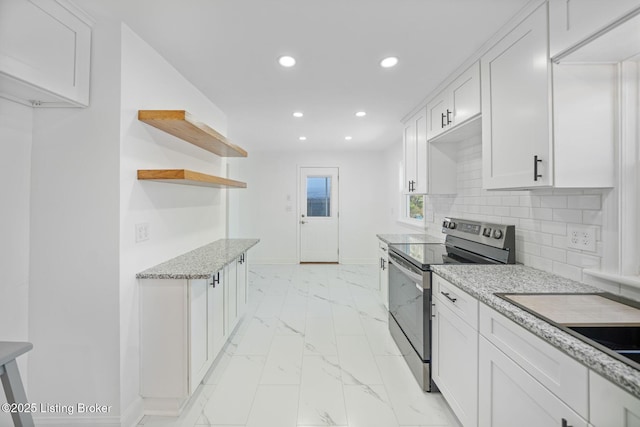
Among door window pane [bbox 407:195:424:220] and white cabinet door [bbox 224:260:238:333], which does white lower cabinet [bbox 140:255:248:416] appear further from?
door window pane [bbox 407:195:424:220]

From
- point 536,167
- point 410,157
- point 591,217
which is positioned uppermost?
point 410,157

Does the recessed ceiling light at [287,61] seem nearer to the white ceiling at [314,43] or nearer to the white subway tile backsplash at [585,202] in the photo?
the white ceiling at [314,43]

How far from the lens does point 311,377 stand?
2047 millimetres

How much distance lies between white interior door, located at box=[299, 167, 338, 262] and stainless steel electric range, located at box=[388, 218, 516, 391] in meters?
3.11

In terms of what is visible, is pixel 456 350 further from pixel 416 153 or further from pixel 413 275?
pixel 416 153

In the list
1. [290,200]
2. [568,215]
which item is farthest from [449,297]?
[290,200]

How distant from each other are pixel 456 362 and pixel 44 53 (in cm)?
271

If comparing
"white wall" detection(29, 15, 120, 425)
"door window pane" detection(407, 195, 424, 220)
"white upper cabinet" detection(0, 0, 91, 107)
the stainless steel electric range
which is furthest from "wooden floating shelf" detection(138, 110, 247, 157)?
"door window pane" detection(407, 195, 424, 220)

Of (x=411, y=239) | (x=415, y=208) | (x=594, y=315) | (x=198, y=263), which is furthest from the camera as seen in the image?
(x=415, y=208)

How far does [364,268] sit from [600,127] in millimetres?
4404

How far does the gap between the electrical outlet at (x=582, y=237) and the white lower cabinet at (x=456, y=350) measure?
A: 670 mm

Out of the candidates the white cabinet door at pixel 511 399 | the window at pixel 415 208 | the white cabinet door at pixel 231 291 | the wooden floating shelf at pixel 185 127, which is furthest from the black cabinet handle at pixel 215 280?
the window at pixel 415 208

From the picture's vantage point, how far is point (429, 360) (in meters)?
1.87

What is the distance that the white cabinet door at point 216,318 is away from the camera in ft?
6.45
